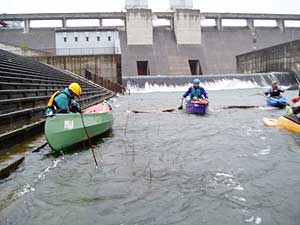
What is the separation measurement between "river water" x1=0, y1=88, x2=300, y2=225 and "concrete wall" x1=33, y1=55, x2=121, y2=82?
22.2m

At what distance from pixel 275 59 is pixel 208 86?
26.0 feet

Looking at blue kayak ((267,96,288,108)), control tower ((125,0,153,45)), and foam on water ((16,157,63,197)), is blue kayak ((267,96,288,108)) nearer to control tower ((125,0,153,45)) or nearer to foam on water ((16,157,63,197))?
foam on water ((16,157,63,197))

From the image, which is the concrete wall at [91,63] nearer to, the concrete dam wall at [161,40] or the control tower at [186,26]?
the concrete dam wall at [161,40]

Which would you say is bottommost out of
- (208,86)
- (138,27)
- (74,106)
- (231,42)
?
(74,106)

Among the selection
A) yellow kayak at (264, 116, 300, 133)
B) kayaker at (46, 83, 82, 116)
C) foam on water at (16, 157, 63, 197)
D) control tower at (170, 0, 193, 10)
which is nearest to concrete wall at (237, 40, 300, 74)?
control tower at (170, 0, 193, 10)

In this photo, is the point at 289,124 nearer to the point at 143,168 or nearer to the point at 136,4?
the point at 143,168

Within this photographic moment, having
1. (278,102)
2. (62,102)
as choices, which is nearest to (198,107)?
(278,102)

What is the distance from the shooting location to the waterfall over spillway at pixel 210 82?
31578mm

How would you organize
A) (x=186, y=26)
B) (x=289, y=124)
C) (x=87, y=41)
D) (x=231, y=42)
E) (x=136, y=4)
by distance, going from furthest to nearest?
(x=231, y=42), (x=136, y=4), (x=186, y=26), (x=87, y=41), (x=289, y=124)

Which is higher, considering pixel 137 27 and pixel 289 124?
pixel 137 27

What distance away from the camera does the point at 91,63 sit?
29.1 meters

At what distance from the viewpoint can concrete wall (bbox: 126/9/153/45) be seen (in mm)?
46875

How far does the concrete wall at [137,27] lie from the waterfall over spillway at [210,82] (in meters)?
15.9

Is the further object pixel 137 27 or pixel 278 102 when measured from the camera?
pixel 137 27
